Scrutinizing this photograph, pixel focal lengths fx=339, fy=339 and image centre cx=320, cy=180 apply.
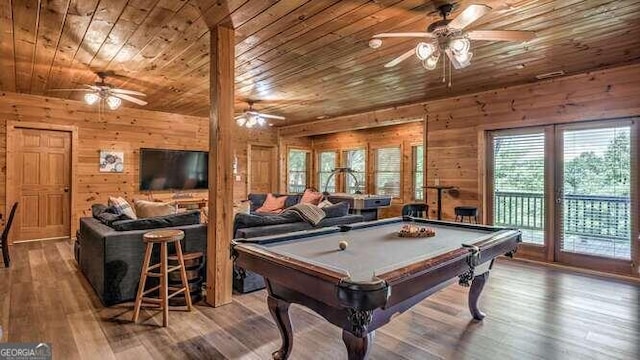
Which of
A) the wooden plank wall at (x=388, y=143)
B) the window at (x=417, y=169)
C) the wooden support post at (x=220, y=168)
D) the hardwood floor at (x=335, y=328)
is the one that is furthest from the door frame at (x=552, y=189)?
the wooden support post at (x=220, y=168)

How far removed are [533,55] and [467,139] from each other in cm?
193

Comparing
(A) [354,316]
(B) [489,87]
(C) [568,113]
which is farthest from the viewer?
(B) [489,87]

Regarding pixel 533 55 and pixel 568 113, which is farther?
pixel 568 113

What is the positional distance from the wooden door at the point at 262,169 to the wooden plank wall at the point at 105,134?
56.8 inches

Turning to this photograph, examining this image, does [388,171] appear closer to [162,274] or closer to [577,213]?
[577,213]

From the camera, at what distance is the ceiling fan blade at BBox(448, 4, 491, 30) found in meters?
2.07

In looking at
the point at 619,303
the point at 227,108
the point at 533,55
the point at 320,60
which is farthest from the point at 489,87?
the point at 227,108

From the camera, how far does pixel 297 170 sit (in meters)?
9.95

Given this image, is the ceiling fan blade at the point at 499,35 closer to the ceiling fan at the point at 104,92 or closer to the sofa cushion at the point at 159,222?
the sofa cushion at the point at 159,222

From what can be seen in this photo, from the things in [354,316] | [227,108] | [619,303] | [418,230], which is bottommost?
[619,303]

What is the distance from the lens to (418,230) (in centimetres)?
270

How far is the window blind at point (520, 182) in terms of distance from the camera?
4.88 m

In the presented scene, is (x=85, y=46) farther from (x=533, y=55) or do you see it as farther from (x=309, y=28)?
(x=533, y=55)

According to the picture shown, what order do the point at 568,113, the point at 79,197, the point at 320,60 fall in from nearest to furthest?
the point at 320,60, the point at 568,113, the point at 79,197
